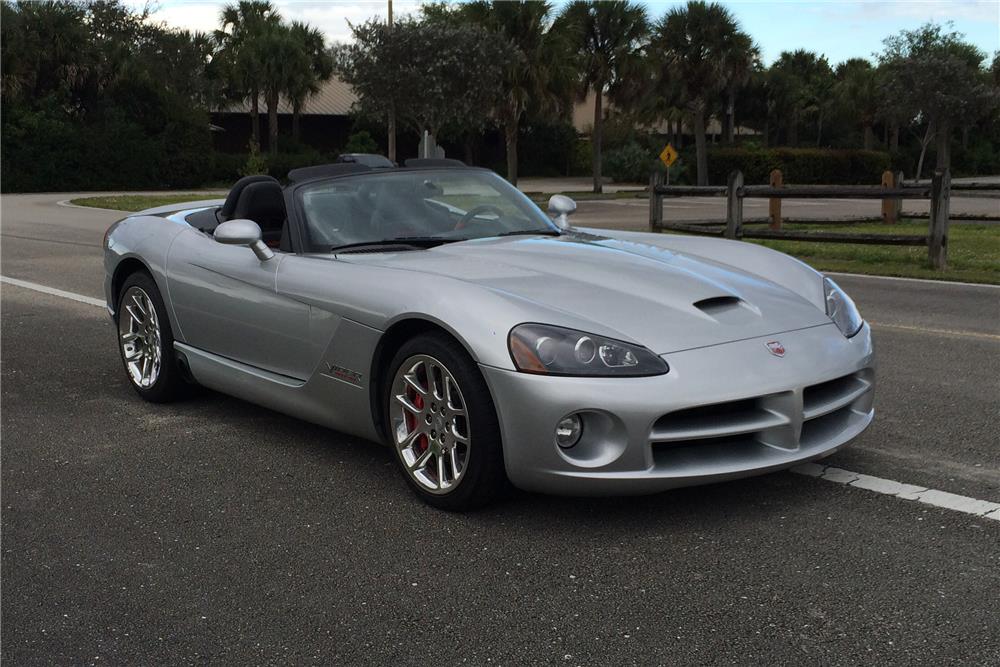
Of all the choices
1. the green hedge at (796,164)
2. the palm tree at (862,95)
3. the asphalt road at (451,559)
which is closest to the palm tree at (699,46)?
the green hedge at (796,164)

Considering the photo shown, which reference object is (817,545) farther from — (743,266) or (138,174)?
(138,174)

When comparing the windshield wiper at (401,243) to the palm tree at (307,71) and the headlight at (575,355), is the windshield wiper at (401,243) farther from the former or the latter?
the palm tree at (307,71)

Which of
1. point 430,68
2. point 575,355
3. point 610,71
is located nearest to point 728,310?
point 575,355

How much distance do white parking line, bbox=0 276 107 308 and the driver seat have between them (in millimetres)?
4287

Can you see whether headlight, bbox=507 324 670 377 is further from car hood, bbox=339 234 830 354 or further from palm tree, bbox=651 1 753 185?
palm tree, bbox=651 1 753 185

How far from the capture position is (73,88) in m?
43.2

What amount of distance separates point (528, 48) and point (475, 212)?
34755 mm

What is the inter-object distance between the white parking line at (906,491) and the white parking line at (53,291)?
6895 mm

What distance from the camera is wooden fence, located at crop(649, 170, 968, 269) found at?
1250cm

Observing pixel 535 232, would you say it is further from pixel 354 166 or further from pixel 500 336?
pixel 500 336

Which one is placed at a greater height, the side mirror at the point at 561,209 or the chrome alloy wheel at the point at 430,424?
the side mirror at the point at 561,209

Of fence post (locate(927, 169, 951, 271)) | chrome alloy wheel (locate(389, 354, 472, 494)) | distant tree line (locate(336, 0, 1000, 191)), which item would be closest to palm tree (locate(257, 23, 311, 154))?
distant tree line (locate(336, 0, 1000, 191))

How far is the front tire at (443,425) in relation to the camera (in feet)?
12.4

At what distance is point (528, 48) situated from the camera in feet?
127
